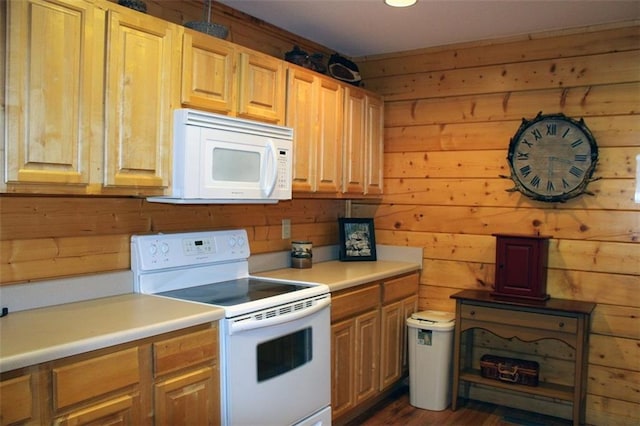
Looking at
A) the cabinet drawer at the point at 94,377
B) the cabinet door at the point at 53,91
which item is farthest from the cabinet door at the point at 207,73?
the cabinet drawer at the point at 94,377

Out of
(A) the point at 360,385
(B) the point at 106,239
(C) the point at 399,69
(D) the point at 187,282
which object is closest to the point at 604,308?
(A) the point at 360,385

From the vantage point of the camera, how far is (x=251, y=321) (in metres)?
2.16

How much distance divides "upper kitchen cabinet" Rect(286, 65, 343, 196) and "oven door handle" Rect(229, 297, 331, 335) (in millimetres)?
695

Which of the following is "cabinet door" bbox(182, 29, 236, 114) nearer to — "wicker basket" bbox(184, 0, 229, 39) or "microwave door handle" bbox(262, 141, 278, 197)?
"wicker basket" bbox(184, 0, 229, 39)

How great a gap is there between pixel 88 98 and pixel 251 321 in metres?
1.03

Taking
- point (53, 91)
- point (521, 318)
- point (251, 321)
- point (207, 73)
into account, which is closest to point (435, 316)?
point (521, 318)

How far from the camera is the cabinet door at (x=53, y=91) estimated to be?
172cm

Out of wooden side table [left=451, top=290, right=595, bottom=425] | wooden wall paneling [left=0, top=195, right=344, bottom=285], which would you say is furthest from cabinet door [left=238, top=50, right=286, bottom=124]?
wooden side table [left=451, top=290, right=595, bottom=425]

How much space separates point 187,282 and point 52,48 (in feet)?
3.96

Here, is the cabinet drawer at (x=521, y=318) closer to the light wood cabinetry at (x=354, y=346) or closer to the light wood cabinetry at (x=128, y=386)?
the light wood cabinetry at (x=354, y=346)

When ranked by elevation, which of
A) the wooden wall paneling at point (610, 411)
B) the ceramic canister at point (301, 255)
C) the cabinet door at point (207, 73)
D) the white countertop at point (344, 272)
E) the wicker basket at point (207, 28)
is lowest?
the wooden wall paneling at point (610, 411)

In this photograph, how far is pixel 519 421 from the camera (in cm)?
317

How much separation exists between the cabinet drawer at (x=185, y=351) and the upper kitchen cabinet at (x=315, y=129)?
3.68 ft

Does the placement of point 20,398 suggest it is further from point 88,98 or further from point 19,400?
point 88,98
